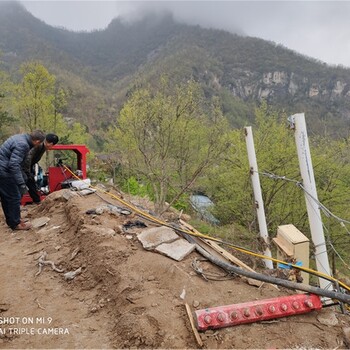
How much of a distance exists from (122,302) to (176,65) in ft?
276

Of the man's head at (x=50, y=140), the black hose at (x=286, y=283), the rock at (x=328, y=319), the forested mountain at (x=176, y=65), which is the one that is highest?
the forested mountain at (x=176, y=65)

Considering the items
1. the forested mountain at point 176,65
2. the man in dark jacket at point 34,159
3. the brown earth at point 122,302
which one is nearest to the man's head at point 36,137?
the man in dark jacket at point 34,159

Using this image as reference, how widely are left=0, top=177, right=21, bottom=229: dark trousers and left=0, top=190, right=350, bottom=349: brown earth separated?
1046 millimetres

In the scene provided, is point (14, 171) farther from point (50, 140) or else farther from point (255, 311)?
point (255, 311)

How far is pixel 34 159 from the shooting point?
7066mm

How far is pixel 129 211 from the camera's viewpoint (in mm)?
5625

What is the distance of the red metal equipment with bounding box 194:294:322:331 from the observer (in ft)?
9.43

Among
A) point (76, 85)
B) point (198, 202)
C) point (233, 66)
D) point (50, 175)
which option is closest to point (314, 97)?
point (233, 66)

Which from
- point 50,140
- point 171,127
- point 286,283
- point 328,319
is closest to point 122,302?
point 286,283

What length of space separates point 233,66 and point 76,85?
64709mm

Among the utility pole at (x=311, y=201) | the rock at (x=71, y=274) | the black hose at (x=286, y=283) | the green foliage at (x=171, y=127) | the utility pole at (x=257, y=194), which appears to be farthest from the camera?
the green foliage at (x=171, y=127)

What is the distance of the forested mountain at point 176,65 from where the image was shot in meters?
72.7

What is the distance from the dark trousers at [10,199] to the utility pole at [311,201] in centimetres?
463

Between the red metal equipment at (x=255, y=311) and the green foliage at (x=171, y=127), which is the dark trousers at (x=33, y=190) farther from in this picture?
the red metal equipment at (x=255, y=311)
